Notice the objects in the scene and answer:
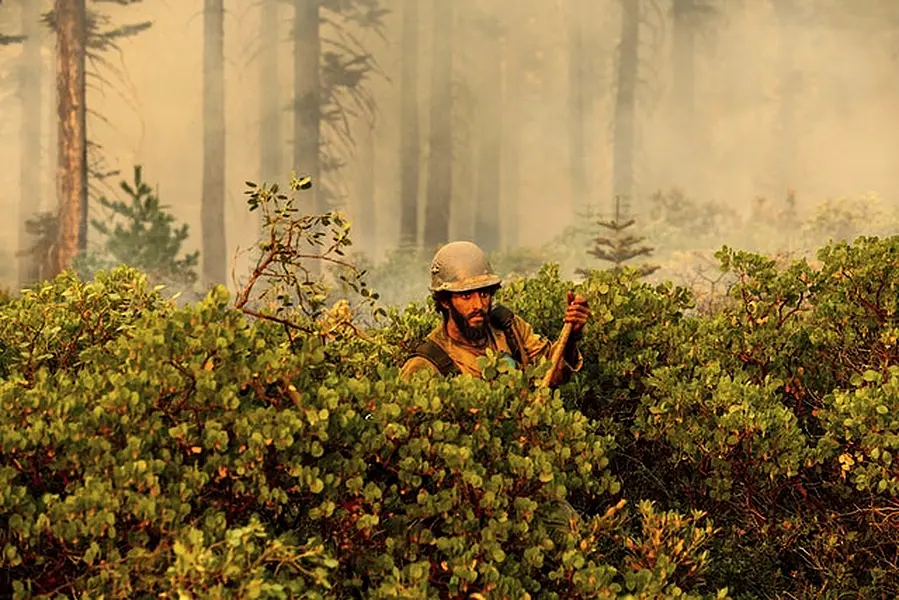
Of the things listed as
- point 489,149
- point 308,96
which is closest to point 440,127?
point 489,149

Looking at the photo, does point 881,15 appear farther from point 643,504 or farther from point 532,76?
point 643,504

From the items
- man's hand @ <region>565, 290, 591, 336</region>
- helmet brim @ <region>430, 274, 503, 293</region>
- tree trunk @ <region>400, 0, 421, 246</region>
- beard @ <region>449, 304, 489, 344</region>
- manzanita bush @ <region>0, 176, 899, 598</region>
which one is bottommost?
manzanita bush @ <region>0, 176, 899, 598</region>

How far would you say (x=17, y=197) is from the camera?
39.4 metres

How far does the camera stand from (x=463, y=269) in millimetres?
5270

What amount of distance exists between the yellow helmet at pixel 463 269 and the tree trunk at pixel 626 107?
118ft

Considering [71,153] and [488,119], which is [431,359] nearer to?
[71,153]

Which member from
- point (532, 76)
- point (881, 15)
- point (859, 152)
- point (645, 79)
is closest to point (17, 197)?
point (532, 76)

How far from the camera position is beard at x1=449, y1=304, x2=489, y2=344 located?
5.42 m

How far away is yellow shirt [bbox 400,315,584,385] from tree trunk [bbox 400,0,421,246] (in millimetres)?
A: 33276

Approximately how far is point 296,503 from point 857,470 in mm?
2965

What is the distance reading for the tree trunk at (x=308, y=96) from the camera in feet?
121

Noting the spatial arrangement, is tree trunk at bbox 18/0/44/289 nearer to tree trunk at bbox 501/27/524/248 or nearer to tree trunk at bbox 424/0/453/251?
tree trunk at bbox 424/0/453/251

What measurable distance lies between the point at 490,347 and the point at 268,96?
38.4 metres

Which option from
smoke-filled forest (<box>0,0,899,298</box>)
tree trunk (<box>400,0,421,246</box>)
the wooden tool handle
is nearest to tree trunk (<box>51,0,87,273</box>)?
smoke-filled forest (<box>0,0,899,298</box>)
